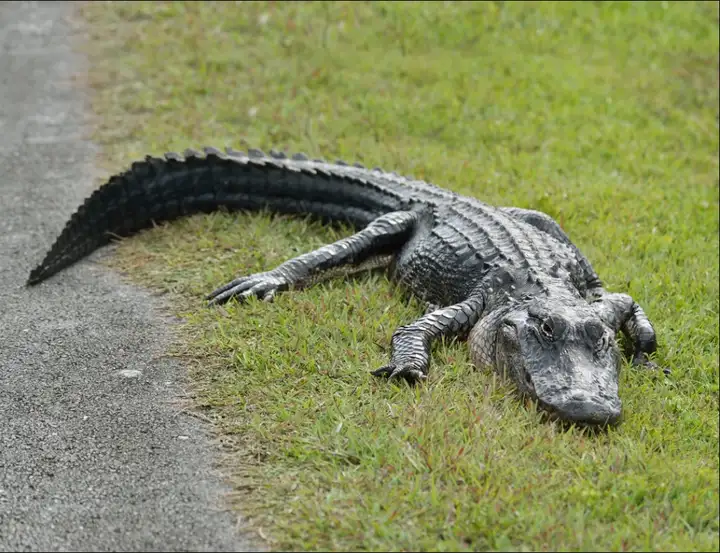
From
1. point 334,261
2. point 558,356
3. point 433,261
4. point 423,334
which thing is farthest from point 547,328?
point 334,261

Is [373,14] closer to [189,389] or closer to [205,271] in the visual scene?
[205,271]

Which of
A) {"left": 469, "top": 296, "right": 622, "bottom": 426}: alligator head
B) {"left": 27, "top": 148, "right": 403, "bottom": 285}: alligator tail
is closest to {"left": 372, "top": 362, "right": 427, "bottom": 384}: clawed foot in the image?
{"left": 469, "top": 296, "right": 622, "bottom": 426}: alligator head

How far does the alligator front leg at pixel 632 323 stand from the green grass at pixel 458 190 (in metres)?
0.19

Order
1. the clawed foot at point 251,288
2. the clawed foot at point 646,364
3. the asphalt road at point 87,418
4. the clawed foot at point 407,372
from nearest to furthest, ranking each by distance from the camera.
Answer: the asphalt road at point 87,418, the clawed foot at point 407,372, the clawed foot at point 646,364, the clawed foot at point 251,288

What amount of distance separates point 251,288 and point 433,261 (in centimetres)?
110

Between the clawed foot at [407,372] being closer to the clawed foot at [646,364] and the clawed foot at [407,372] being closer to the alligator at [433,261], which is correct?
the alligator at [433,261]

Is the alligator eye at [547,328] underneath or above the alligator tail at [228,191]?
above

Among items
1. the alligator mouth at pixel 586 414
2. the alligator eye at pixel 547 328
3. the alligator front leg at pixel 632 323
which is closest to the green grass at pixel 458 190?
the alligator mouth at pixel 586 414

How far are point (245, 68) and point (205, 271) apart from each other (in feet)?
15.1

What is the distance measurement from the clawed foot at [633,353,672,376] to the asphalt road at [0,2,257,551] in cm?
234

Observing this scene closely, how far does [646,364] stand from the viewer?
15.7ft

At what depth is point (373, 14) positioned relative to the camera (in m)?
11.0

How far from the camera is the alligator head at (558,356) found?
154 inches

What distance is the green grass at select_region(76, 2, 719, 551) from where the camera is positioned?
11.3ft
